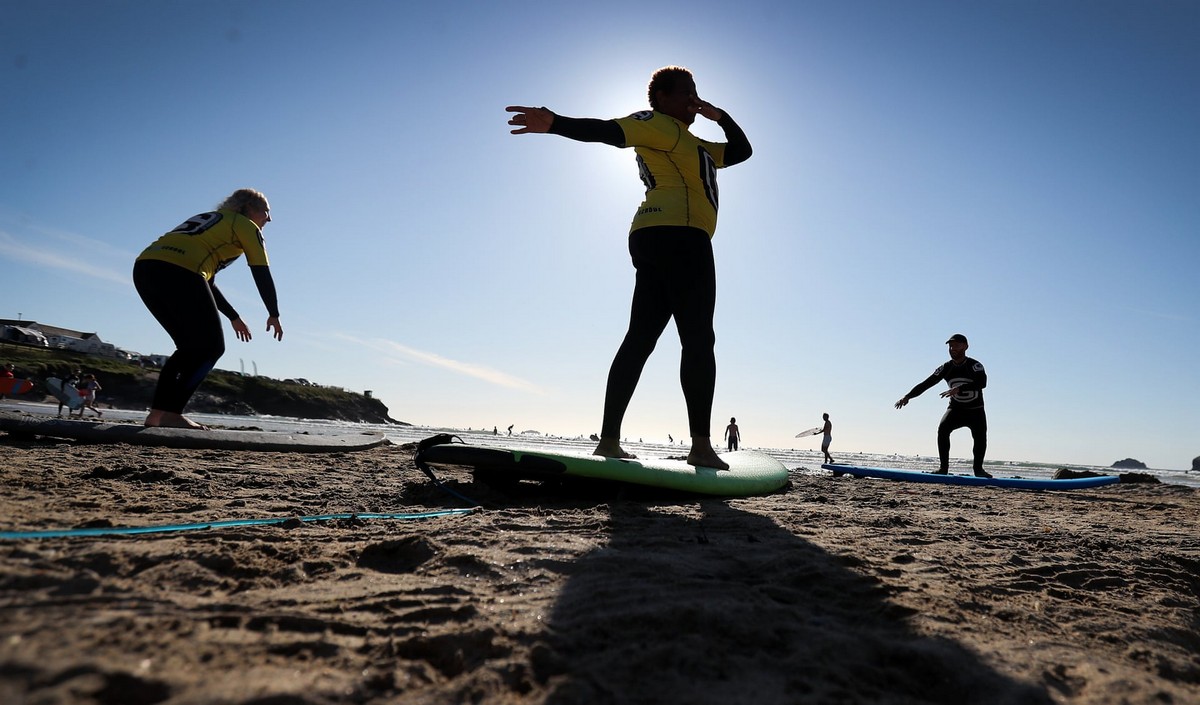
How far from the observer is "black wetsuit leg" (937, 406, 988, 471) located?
7.86 m

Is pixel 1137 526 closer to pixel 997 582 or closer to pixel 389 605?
pixel 997 582

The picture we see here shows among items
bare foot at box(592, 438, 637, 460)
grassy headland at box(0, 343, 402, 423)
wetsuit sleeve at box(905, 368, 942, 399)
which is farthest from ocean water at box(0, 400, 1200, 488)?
grassy headland at box(0, 343, 402, 423)

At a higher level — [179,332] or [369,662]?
[179,332]

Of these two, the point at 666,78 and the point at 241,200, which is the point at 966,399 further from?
the point at 241,200

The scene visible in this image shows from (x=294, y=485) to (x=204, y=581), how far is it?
188cm

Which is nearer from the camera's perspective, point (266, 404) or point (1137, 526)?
point (1137, 526)

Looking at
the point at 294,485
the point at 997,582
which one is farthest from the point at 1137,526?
the point at 294,485

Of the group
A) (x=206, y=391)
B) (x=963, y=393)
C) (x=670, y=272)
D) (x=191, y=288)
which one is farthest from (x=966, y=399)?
(x=206, y=391)

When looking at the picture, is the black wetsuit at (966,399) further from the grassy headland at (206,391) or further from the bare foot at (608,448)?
the grassy headland at (206,391)

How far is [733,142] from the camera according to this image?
12.9 ft

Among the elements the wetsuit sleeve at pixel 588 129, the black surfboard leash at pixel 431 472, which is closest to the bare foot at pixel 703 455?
the black surfboard leash at pixel 431 472

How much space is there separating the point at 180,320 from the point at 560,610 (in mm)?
4818

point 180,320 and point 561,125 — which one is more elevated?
point 561,125

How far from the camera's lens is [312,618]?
1.12 m
